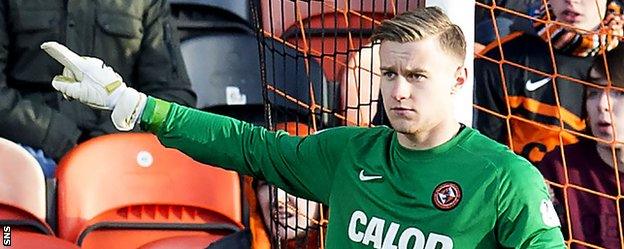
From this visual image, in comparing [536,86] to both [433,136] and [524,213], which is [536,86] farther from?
[524,213]

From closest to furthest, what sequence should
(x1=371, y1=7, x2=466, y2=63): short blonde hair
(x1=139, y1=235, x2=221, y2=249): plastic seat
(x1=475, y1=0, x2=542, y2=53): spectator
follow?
1. (x1=371, y1=7, x2=466, y2=63): short blonde hair
2. (x1=139, y1=235, x2=221, y2=249): plastic seat
3. (x1=475, y1=0, x2=542, y2=53): spectator

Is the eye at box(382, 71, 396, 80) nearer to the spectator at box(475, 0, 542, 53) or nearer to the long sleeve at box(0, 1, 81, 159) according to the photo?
the long sleeve at box(0, 1, 81, 159)

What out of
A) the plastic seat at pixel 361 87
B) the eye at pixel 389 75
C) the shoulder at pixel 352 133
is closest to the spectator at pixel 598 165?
the plastic seat at pixel 361 87

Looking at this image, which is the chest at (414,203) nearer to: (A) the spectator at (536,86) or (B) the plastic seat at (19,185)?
(B) the plastic seat at (19,185)

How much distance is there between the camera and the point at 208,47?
4.86m

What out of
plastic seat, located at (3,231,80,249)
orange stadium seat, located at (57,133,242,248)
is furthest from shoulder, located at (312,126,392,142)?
orange stadium seat, located at (57,133,242,248)

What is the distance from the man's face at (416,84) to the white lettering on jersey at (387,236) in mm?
216

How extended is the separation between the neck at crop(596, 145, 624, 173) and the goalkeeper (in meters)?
1.74

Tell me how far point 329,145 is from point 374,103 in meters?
1.07

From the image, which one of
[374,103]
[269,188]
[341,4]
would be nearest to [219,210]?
[269,188]

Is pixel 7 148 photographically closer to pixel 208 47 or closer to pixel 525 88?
pixel 208 47

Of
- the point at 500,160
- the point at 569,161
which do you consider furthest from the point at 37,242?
the point at 569,161

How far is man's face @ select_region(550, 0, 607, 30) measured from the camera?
4398mm

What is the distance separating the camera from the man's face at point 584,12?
14.4 feet
